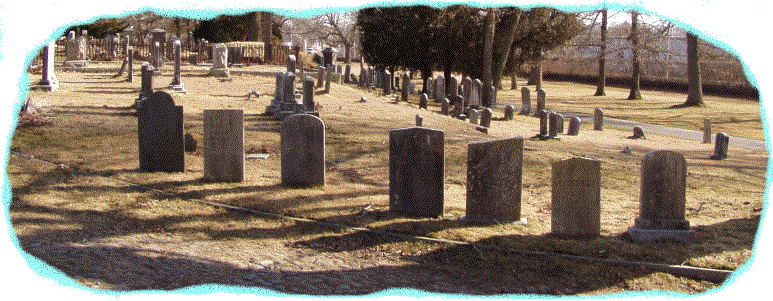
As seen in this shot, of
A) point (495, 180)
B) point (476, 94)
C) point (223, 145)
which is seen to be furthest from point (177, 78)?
point (495, 180)

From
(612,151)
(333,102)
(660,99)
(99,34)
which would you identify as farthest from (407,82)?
(99,34)

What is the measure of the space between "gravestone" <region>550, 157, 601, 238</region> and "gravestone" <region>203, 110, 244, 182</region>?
3957mm

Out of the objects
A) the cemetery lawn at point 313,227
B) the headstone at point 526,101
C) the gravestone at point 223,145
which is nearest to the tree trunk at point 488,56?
the headstone at point 526,101

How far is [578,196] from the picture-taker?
715cm

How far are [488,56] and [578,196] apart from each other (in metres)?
24.0

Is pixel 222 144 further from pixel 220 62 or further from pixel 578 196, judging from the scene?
pixel 220 62

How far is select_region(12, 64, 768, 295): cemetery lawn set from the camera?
18.9 feet

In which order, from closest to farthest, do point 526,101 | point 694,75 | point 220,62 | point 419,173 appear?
point 419,173 → point 220,62 → point 526,101 → point 694,75

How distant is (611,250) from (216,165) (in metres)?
4.83

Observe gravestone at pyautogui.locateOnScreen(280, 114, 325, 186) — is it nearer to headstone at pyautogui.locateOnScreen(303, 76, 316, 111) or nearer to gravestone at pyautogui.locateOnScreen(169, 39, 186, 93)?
A: headstone at pyautogui.locateOnScreen(303, 76, 316, 111)

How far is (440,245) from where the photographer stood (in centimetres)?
678

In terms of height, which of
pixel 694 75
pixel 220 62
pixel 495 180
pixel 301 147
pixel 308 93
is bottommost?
pixel 495 180

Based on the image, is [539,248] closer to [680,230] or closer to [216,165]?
[680,230]

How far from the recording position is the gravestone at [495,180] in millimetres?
7461
